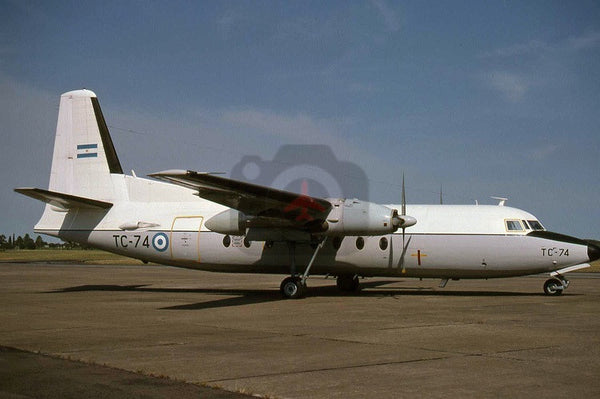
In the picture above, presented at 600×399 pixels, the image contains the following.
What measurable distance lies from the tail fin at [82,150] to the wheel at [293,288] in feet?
27.8

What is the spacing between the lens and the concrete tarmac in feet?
25.5

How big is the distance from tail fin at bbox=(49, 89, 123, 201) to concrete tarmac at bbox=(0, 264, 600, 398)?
536 centimetres

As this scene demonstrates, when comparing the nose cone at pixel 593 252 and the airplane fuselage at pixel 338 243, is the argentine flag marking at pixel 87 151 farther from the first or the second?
the nose cone at pixel 593 252

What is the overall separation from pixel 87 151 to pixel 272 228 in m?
8.76

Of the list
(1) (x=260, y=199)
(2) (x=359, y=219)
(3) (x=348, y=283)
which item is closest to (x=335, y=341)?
(1) (x=260, y=199)

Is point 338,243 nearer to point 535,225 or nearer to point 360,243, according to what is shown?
point 360,243

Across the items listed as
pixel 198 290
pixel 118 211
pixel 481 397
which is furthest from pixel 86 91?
pixel 481 397

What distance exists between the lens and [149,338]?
11484mm

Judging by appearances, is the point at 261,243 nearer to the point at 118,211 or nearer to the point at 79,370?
the point at 118,211

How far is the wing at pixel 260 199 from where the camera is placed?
17.0m

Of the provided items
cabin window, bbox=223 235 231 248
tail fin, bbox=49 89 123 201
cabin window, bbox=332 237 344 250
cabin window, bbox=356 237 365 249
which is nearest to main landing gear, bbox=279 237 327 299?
cabin window, bbox=332 237 344 250

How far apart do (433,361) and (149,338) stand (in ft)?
17.5

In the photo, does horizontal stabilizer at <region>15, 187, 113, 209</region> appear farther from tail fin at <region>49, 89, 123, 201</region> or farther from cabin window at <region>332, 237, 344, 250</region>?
cabin window at <region>332, 237, 344, 250</region>

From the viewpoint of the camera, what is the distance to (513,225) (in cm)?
2089
